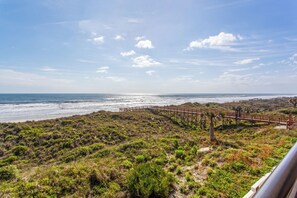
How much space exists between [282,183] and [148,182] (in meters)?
6.89

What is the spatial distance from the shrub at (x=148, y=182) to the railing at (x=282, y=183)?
660cm

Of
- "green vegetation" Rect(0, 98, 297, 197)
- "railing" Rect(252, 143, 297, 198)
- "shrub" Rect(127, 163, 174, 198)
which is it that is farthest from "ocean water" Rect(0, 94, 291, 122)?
"railing" Rect(252, 143, 297, 198)

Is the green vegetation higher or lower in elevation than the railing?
lower

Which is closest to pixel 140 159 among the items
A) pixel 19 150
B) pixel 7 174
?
pixel 7 174

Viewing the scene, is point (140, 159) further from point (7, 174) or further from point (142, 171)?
point (7, 174)

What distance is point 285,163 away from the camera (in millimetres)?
931

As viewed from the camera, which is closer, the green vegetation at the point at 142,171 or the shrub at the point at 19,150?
the green vegetation at the point at 142,171

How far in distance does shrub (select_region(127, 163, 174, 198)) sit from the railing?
660 centimetres

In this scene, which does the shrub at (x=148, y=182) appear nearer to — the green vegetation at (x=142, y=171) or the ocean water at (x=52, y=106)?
the green vegetation at (x=142, y=171)

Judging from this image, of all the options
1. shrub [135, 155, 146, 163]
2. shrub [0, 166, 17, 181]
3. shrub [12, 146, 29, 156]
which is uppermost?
shrub [135, 155, 146, 163]

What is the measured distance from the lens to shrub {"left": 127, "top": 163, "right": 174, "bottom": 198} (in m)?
6.89

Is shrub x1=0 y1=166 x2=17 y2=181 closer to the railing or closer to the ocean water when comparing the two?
the railing

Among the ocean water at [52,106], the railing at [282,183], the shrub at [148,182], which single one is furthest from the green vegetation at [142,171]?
the ocean water at [52,106]

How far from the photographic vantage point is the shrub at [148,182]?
6887 millimetres
